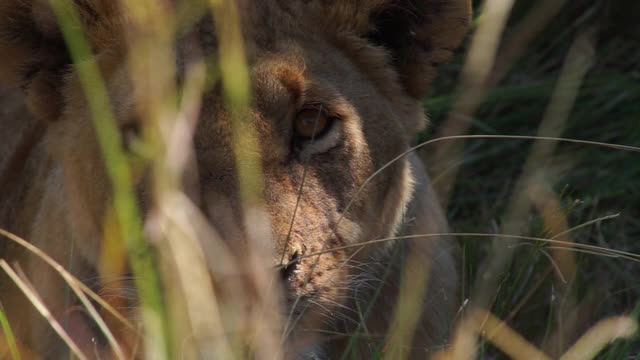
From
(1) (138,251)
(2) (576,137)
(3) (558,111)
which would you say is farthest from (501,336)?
(2) (576,137)

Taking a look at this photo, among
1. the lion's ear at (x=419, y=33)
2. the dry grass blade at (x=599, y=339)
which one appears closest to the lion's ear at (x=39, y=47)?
the lion's ear at (x=419, y=33)

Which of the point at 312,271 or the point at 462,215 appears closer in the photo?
the point at 312,271

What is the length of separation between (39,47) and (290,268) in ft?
2.76

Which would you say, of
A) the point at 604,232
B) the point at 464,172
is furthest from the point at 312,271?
the point at 464,172

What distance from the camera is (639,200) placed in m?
4.05

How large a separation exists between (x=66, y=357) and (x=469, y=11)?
1159 mm

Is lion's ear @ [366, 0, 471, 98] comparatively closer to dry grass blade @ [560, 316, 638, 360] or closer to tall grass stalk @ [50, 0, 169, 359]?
dry grass blade @ [560, 316, 638, 360]

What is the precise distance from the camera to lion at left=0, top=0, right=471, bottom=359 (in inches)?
Result: 91.7

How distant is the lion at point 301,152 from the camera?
7.64 feet

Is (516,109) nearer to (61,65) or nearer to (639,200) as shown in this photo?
(639,200)

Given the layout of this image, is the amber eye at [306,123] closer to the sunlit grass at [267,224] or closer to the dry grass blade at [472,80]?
the sunlit grass at [267,224]

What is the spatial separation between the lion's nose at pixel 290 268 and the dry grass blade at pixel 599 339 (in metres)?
0.51

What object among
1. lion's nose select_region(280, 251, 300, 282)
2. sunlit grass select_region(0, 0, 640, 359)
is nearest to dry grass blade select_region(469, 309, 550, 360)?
sunlit grass select_region(0, 0, 640, 359)

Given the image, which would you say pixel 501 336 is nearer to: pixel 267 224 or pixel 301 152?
pixel 301 152
